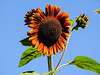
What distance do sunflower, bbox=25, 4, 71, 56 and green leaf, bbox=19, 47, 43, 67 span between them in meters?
0.29

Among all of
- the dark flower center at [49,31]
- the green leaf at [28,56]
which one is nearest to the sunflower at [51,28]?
the dark flower center at [49,31]

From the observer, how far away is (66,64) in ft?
5.71

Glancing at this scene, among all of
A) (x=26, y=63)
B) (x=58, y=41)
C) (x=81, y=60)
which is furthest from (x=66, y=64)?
(x=26, y=63)

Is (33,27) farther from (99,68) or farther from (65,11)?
(99,68)

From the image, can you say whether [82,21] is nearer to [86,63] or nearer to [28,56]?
[86,63]

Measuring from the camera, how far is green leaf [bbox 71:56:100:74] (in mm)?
1681

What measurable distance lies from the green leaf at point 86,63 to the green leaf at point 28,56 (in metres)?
0.39

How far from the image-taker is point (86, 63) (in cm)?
171

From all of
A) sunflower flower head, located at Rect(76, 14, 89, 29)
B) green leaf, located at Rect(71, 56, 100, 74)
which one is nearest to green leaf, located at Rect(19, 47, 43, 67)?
green leaf, located at Rect(71, 56, 100, 74)

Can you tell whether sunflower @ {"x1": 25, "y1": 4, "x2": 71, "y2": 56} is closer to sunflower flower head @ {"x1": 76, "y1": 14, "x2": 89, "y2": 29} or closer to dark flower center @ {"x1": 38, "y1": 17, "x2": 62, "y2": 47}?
dark flower center @ {"x1": 38, "y1": 17, "x2": 62, "y2": 47}

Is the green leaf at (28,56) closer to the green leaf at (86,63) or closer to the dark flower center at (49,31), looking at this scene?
the dark flower center at (49,31)

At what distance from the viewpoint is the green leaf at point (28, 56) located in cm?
181

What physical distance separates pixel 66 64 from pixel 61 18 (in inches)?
18.0

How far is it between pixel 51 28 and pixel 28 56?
1.45 feet
